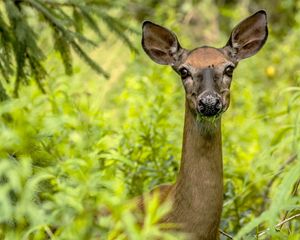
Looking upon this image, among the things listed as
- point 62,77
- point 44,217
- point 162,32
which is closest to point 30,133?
point 44,217

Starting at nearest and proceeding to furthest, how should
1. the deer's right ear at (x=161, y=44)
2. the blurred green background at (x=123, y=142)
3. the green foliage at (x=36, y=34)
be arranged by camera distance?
the blurred green background at (x=123, y=142), the green foliage at (x=36, y=34), the deer's right ear at (x=161, y=44)

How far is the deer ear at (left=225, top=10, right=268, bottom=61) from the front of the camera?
477 cm

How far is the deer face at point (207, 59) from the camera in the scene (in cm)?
401

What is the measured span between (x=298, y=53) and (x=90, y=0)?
5.21 m

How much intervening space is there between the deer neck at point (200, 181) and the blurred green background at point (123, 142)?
0.19 m

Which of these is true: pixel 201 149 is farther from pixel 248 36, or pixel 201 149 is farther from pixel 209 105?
pixel 248 36

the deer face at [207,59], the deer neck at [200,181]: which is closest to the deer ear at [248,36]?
the deer face at [207,59]

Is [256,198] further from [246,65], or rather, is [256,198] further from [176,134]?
[246,65]

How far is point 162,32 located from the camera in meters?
4.81

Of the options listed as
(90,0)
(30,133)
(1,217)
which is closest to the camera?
(1,217)

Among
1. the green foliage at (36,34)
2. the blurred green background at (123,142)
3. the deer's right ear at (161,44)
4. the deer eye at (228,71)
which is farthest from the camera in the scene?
the deer's right ear at (161,44)

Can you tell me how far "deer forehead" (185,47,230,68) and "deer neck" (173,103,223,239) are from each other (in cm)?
26

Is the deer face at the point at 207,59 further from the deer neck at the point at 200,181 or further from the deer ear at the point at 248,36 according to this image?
the deer neck at the point at 200,181

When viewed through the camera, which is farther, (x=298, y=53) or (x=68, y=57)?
(x=298, y=53)
